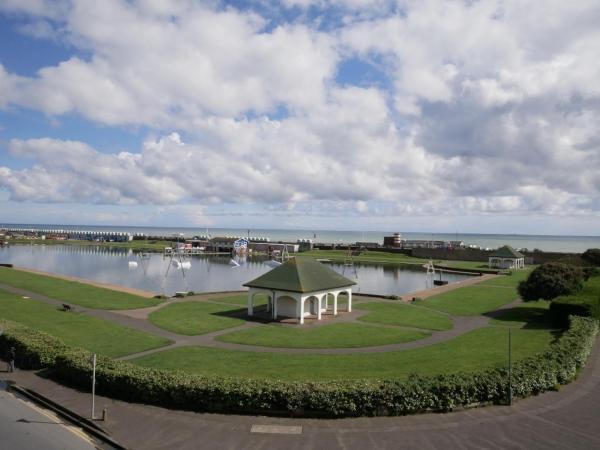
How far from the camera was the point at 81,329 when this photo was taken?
3516cm

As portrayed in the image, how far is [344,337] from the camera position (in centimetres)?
3412

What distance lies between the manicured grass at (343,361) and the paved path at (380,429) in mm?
5008

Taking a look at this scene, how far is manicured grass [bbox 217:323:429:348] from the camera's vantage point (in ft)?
106

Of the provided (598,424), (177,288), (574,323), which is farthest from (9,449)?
(177,288)

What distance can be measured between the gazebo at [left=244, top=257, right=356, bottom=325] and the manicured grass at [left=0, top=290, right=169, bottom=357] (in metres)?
10.6

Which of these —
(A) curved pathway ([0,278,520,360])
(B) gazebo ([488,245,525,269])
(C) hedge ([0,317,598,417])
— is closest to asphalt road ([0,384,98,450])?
(C) hedge ([0,317,598,417])

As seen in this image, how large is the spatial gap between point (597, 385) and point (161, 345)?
25184 millimetres

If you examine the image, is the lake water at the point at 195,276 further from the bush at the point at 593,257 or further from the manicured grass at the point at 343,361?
the manicured grass at the point at 343,361

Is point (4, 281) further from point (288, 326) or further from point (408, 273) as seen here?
point (408, 273)

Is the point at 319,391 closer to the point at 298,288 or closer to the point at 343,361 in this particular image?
the point at 343,361

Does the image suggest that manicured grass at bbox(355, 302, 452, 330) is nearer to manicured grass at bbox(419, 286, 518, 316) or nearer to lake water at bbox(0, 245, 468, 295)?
manicured grass at bbox(419, 286, 518, 316)

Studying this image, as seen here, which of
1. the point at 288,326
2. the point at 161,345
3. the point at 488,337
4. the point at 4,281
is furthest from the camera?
the point at 4,281

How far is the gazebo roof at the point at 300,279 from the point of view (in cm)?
3944

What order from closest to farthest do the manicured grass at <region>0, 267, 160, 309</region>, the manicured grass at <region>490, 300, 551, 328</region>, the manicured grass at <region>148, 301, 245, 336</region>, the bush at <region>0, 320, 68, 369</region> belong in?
the bush at <region>0, 320, 68, 369</region>
the manicured grass at <region>148, 301, 245, 336</region>
the manicured grass at <region>490, 300, 551, 328</region>
the manicured grass at <region>0, 267, 160, 309</region>
